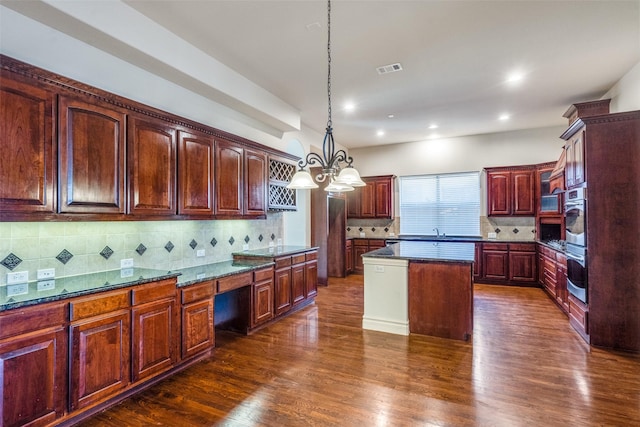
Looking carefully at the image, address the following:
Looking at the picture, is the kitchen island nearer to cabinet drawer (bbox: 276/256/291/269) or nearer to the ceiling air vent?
cabinet drawer (bbox: 276/256/291/269)

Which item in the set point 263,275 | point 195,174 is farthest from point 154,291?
point 263,275

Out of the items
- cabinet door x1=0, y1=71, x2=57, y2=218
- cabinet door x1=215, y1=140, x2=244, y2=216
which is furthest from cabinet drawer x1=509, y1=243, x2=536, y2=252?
cabinet door x1=0, y1=71, x2=57, y2=218

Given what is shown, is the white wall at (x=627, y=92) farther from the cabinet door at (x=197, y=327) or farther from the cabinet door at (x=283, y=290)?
the cabinet door at (x=197, y=327)

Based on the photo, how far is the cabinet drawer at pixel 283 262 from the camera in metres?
4.16

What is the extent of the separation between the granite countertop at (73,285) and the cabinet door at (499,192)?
6.40 metres

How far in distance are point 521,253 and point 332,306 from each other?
4.09 m

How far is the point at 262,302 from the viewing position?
3.87 metres

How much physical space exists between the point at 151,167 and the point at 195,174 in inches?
19.9

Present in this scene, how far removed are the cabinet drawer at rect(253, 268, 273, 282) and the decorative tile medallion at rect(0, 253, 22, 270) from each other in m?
2.07

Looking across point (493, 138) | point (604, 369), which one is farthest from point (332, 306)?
point (493, 138)

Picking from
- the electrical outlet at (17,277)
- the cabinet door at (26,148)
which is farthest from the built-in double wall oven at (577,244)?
the electrical outlet at (17,277)

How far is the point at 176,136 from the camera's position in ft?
10.2

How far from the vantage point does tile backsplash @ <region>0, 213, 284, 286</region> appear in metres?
2.31

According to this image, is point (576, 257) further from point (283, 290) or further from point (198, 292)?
point (198, 292)
